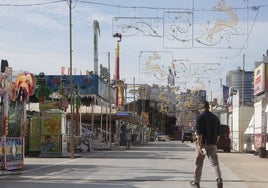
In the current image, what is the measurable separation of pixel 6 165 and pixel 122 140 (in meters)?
33.1

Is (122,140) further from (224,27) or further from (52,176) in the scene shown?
(52,176)

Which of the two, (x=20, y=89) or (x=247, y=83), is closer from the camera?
(x=20, y=89)

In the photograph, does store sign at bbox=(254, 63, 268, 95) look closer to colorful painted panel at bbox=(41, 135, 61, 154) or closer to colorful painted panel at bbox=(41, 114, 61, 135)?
colorful painted panel at bbox=(41, 114, 61, 135)

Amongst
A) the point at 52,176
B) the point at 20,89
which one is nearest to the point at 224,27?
the point at 20,89

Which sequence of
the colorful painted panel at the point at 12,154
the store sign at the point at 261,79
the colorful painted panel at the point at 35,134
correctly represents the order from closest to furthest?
1. the colorful painted panel at the point at 12,154
2. the colorful painted panel at the point at 35,134
3. the store sign at the point at 261,79

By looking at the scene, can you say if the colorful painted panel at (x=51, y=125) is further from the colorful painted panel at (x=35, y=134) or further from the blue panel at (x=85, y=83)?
the blue panel at (x=85, y=83)

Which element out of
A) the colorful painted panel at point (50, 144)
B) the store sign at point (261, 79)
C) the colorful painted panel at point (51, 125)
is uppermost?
the store sign at point (261, 79)

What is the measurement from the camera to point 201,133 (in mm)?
13906

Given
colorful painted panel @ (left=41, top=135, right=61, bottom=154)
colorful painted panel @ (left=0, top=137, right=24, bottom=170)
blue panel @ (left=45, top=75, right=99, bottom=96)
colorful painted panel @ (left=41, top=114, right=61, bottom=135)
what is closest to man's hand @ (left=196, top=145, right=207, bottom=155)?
colorful painted panel @ (left=0, top=137, right=24, bottom=170)

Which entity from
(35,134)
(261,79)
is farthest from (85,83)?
(35,134)

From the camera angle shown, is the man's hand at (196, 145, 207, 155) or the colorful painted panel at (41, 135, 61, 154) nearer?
the man's hand at (196, 145, 207, 155)

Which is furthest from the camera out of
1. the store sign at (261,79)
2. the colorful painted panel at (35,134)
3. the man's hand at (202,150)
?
the store sign at (261,79)

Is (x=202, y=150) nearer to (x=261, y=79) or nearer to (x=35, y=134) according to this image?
(x=35, y=134)

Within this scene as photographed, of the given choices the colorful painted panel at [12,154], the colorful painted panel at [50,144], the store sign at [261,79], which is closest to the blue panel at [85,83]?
the store sign at [261,79]
